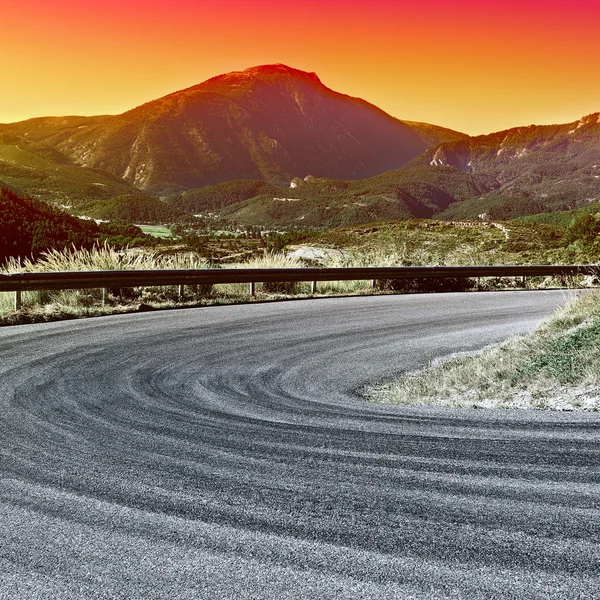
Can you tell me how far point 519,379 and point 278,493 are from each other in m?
4.12

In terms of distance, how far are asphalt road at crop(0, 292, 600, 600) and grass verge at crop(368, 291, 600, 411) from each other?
1.71 feet

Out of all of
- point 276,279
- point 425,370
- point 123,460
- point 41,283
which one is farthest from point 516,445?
point 276,279

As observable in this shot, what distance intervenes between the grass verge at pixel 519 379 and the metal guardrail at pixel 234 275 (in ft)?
30.5

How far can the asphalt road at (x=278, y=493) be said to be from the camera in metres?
3.09

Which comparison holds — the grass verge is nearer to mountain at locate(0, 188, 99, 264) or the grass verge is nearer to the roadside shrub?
the roadside shrub

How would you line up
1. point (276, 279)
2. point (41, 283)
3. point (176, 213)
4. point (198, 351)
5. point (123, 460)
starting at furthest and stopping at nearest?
point (176, 213), point (276, 279), point (41, 283), point (198, 351), point (123, 460)

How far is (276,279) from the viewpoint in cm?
1981

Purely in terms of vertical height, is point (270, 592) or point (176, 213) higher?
point (176, 213)

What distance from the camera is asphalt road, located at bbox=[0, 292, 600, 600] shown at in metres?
3.09

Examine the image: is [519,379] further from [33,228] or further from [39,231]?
[33,228]

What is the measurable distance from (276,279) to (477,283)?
800 centimetres

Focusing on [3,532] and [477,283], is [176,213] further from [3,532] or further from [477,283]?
[3,532]

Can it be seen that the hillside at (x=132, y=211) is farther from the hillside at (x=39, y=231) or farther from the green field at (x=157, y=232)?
the hillside at (x=39, y=231)

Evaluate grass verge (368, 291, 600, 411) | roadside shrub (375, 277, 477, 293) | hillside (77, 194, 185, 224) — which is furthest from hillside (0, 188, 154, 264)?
hillside (77, 194, 185, 224)
